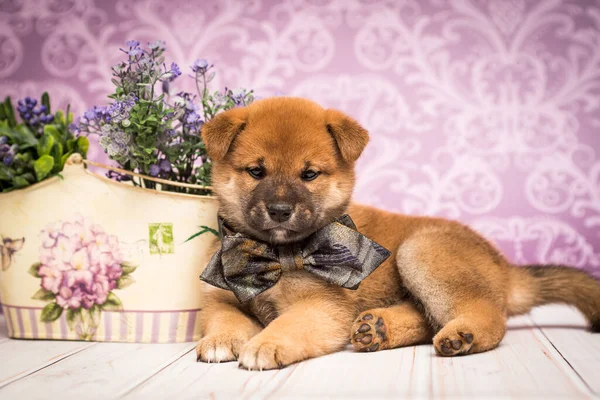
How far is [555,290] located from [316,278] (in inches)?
46.3

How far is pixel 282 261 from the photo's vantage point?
2.46 m

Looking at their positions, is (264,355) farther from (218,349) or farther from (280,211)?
(280,211)

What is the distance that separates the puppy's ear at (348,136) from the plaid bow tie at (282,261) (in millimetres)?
293

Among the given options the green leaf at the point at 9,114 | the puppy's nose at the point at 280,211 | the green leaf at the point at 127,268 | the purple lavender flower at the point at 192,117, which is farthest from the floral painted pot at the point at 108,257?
the puppy's nose at the point at 280,211

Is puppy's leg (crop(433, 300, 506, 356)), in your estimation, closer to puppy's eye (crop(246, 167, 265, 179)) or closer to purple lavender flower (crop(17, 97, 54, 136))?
puppy's eye (crop(246, 167, 265, 179))

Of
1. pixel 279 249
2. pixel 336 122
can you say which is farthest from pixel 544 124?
pixel 279 249

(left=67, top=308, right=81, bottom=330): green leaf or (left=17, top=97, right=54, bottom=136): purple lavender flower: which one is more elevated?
(left=17, top=97, right=54, bottom=136): purple lavender flower

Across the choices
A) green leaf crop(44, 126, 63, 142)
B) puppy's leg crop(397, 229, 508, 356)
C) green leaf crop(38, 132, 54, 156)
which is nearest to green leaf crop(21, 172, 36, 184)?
green leaf crop(38, 132, 54, 156)

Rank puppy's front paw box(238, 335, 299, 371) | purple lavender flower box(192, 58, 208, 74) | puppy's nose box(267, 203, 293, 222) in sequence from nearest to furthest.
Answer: puppy's front paw box(238, 335, 299, 371) → puppy's nose box(267, 203, 293, 222) → purple lavender flower box(192, 58, 208, 74)

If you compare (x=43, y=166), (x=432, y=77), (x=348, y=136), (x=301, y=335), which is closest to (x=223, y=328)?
(x=301, y=335)

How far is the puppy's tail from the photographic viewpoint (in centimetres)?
279

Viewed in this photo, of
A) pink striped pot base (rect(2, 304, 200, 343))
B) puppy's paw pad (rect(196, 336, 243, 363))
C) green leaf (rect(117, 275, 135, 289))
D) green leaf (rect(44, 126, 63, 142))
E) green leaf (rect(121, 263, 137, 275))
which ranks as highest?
green leaf (rect(44, 126, 63, 142))

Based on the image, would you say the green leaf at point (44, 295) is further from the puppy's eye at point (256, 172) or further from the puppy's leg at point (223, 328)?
the puppy's eye at point (256, 172)

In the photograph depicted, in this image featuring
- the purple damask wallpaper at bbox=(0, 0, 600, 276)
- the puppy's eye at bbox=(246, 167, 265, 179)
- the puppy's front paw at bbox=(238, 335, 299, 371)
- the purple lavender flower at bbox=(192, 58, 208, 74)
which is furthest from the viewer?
the purple damask wallpaper at bbox=(0, 0, 600, 276)
